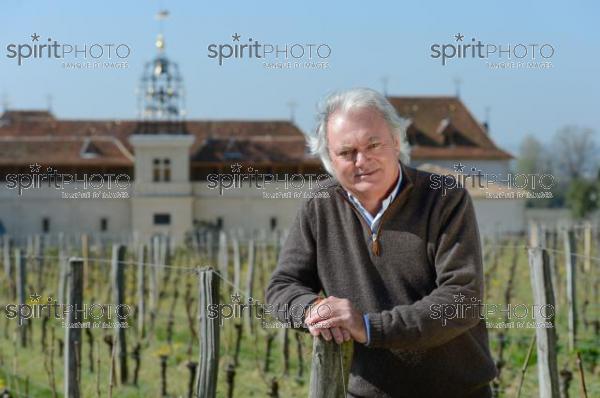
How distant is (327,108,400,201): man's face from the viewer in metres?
3.47

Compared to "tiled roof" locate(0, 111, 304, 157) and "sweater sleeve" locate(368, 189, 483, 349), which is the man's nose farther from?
"tiled roof" locate(0, 111, 304, 157)

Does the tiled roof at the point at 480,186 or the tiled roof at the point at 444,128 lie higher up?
the tiled roof at the point at 444,128

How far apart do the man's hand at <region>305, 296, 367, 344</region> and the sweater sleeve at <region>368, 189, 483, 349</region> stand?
0.15 feet

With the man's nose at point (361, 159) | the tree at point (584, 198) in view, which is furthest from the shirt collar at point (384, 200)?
the tree at point (584, 198)

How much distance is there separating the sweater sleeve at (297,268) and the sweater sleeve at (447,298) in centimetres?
32

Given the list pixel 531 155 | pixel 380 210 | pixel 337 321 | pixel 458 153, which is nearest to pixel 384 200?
pixel 380 210

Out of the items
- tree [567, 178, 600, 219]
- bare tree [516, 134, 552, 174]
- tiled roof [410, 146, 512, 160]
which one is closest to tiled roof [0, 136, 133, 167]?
tiled roof [410, 146, 512, 160]

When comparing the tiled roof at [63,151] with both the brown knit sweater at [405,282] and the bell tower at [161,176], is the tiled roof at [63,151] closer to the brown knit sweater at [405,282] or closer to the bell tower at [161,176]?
the bell tower at [161,176]

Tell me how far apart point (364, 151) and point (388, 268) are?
1.19 ft

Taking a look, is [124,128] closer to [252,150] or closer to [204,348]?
[252,150]

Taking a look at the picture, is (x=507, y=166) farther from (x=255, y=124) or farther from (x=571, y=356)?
(x=571, y=356)

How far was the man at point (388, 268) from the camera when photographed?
11.1 ft

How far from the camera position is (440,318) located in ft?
11.0

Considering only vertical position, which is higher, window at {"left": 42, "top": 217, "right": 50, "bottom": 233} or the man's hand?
window at {"left": 42, "top": 217, "right": 50, "bottom": 233}
